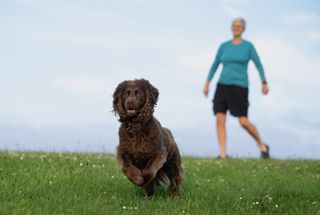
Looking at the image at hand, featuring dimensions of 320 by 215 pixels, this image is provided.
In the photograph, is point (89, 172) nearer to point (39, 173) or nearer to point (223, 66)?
point (39, 173)

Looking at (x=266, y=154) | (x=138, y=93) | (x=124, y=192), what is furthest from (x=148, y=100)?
(x=266, y=154)

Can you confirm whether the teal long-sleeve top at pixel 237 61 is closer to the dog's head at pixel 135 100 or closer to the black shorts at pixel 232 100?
the black shorts at pixel 232 100

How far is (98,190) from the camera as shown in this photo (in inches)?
402

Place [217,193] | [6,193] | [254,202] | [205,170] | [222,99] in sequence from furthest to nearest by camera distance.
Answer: [222,99] < [205,170] < [217,193] < [254,202] < [6,193]

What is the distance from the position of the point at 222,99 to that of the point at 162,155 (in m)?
9.61

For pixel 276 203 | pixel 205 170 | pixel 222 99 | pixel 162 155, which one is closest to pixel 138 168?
pixel 162 155

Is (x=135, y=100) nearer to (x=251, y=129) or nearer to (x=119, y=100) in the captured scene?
(x=119, y=100)

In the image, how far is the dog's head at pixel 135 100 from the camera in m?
9.63

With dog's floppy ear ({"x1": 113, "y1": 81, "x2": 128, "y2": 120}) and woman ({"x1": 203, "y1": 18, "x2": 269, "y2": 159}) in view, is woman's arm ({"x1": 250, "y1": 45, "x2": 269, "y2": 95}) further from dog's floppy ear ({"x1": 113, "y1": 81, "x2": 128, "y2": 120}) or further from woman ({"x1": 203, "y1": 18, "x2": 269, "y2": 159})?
dog's floppy ear ({"x1": 113, "y1": 81, "x2": 128, "y2": 120})

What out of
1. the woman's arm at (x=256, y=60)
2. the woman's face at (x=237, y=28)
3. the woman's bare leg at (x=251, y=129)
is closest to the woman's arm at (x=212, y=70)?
the woman's face at (x=237, y=28)

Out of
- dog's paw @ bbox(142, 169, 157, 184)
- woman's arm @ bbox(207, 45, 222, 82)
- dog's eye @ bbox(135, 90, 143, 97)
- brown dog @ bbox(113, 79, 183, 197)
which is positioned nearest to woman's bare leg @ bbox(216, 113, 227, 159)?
woman's arm @ bbox(207, 45, 222, 82)

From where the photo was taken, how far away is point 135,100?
9.58 metres

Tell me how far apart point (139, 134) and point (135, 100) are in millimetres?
545

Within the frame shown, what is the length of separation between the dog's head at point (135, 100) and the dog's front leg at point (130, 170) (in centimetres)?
63
